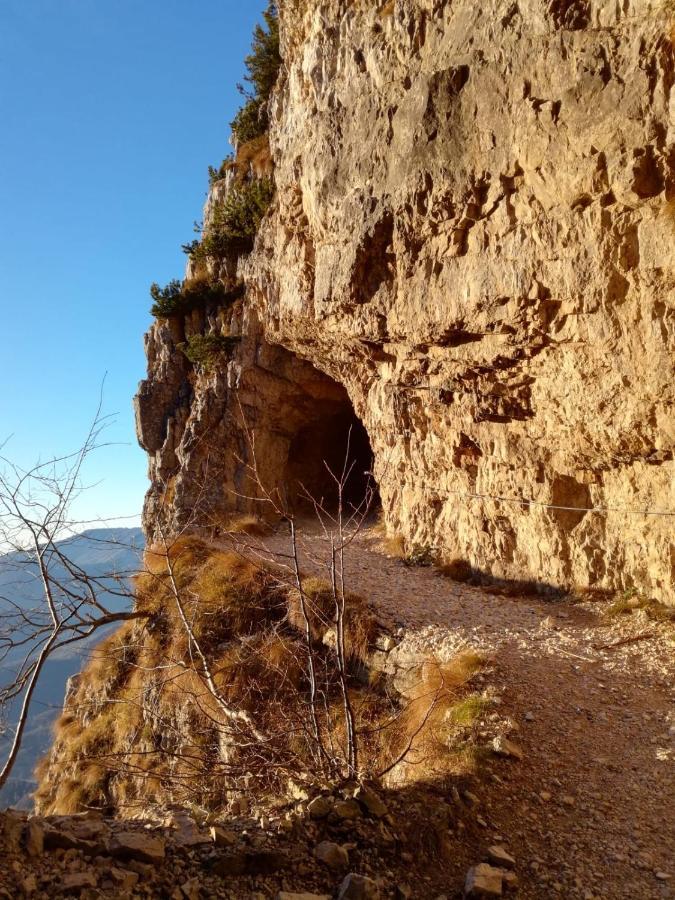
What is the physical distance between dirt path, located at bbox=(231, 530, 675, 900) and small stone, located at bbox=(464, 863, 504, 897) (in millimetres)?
170

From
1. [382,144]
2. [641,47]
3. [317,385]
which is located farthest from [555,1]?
[317,385]

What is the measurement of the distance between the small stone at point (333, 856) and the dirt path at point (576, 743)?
21.4 inches

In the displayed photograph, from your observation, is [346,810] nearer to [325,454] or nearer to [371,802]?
[371,802]

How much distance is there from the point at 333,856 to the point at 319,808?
34cm

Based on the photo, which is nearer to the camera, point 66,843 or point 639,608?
point 66,843

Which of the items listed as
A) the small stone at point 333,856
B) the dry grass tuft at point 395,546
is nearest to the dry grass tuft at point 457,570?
the dry grass tuft at point 395,546

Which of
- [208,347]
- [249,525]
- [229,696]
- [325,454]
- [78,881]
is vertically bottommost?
Answer: [229,696]

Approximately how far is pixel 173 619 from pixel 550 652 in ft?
22.6

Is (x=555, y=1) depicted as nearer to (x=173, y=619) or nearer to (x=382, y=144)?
(x=382, y=144)

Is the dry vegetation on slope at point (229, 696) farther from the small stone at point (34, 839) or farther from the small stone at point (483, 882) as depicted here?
the small stone at point (34, 839)

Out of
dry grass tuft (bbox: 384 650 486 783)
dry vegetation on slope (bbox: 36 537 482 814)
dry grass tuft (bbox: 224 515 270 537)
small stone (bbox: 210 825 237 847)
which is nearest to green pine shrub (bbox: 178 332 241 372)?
dry grass tuft (bbox: 224 515 270 537)

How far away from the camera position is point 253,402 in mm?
15945

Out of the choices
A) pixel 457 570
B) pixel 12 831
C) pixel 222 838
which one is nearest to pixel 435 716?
pixel 222 838

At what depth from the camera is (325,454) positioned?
61.6 feet
